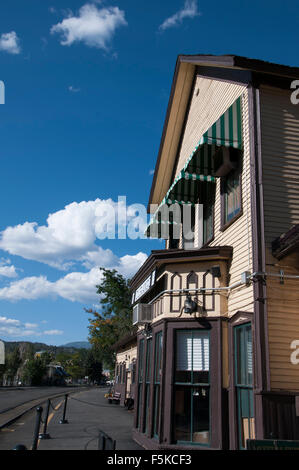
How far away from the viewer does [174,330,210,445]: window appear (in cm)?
846

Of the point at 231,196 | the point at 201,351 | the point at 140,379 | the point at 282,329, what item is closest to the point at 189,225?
the point at 231,196

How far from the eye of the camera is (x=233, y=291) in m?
8.81

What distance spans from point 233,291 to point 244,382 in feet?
6.27

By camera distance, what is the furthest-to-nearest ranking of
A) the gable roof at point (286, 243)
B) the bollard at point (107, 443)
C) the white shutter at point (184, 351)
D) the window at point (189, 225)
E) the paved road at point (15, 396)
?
the paved road at point (15, 396)
the window at point (189, 225)
the white shutter at point (184, 351)
the gable roof at point (286, 243)
the bollard at point (107, 443)

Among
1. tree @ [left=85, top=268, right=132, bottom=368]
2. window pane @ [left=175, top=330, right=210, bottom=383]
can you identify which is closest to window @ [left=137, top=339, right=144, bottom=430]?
window pane @ [left=175, top=330, right=210, bottom=383]

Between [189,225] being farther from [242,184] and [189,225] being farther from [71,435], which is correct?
[71,435]

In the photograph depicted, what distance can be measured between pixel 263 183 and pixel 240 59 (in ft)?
10.2

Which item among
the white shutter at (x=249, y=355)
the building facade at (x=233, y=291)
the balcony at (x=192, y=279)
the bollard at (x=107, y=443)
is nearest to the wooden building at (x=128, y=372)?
the building facade at (x=233, y=291)

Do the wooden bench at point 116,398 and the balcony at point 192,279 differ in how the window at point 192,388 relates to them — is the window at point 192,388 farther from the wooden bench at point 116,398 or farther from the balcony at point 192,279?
the wooden bench at point 116,398

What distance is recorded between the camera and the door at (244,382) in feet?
24.8

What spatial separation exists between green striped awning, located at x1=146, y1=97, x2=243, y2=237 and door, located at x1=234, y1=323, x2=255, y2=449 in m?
4.19

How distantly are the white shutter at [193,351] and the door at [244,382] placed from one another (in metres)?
0.82

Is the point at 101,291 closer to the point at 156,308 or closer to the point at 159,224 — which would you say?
the point at 159,224

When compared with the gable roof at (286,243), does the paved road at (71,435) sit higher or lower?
lower
